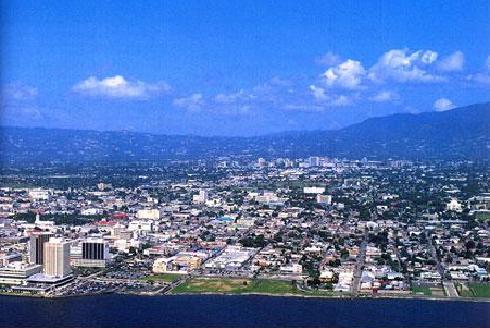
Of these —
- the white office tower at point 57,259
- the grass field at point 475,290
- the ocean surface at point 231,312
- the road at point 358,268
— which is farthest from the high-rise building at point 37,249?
the grass field at point 475,290

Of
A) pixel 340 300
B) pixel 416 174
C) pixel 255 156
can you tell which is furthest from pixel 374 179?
pixel 340 300

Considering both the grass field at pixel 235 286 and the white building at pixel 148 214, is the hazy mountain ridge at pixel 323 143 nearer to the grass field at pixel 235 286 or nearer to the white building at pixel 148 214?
the white building at pixel 148 214

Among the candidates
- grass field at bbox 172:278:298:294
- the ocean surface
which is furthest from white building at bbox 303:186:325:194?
the ocean surface

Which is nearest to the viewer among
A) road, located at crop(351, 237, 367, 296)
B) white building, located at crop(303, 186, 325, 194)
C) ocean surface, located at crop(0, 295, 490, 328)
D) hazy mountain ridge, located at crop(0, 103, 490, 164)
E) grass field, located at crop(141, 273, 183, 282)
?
ocean surface, located at crop(0, 295, 490, 328)

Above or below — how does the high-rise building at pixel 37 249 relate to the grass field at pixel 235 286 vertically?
above

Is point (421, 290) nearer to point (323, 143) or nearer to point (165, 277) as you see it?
point (165, 277)

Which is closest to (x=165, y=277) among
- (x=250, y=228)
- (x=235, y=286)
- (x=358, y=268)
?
(x=235, y=286)

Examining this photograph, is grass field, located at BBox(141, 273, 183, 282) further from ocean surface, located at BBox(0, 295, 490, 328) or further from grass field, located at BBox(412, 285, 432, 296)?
grass field, located at BBox(412, 285, 432, 296)
